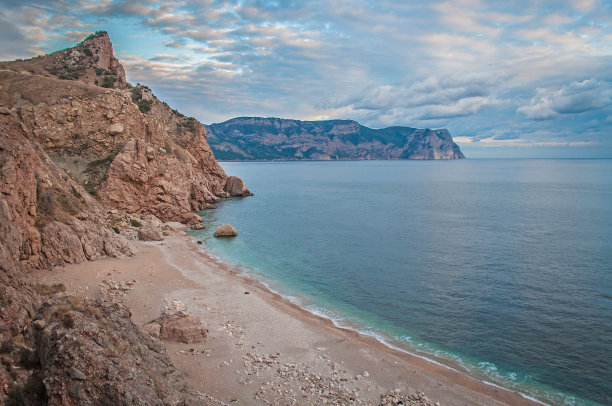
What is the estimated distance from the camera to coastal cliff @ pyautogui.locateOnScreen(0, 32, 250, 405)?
25.4 ft

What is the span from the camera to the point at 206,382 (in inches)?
538

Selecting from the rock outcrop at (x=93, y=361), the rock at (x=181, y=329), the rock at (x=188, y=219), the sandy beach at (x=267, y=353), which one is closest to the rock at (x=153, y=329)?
the rock at (x=181, y=329)

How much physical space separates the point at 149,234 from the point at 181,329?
2136cm

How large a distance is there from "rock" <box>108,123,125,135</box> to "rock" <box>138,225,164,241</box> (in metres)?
14.4

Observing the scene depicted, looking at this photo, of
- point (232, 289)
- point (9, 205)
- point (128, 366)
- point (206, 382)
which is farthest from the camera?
point (232, 289)

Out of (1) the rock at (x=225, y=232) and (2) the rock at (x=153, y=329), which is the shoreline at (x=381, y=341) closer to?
(2) the rock at (x=153, y=329)

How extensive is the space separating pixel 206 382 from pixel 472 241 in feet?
110

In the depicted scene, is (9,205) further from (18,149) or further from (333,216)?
(333,216)

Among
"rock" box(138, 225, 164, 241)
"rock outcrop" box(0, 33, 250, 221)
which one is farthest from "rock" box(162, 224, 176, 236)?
"rock outcrop" box(0, 33, 250, 221)

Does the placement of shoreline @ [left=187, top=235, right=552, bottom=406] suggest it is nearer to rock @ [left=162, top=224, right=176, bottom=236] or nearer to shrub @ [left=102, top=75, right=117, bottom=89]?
rock @ [left=162, top=224, right=176, bottom=236]

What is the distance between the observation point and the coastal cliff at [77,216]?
7738 mm

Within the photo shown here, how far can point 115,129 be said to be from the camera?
44469mm

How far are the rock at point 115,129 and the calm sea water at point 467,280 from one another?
14907 mm

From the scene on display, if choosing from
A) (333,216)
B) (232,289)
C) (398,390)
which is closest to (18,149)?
(232,289)
